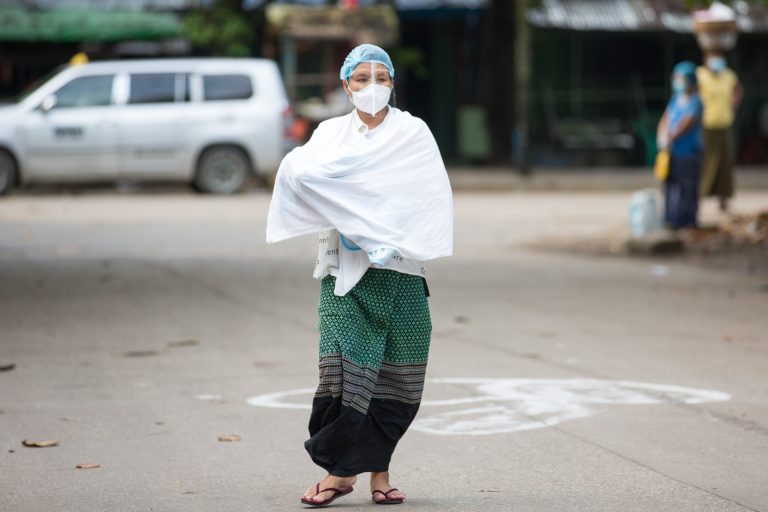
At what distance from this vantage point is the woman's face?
5754 mm

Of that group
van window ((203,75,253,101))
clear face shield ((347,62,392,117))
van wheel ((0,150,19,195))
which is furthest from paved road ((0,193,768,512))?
van window ((203,75,253,101))

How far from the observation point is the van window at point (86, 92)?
76.1 ft

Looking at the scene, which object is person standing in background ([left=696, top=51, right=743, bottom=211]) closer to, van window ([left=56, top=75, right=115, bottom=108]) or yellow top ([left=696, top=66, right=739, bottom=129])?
yellow top ([left=696, top=66, right=739, bottom=129])

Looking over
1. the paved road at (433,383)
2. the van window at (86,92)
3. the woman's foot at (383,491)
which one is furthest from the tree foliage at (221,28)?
the woman's foot at (383,491)

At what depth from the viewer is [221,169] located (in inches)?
948

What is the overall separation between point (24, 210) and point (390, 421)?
1616 centimetres

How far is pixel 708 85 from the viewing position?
63.8 ft

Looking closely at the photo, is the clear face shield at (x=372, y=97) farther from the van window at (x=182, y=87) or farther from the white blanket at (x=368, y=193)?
the van window at (x=182, y=87)

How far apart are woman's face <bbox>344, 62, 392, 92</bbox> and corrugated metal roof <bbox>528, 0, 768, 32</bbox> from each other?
82.7ft

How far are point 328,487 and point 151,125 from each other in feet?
60.1

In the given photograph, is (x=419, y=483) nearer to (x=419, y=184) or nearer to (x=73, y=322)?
(x=419, y=184)

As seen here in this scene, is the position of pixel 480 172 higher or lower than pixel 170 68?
lower

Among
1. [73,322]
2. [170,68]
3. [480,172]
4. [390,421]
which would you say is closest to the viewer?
[390,421]

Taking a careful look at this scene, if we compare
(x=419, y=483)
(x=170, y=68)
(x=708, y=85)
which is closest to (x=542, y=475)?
(x=419, y=483)
